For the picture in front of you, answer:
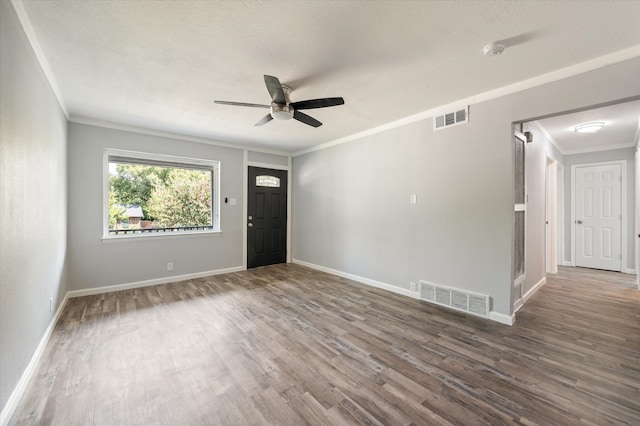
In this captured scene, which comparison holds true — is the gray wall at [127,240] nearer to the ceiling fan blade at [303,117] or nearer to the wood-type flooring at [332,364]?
the wood-type flooring at [332,364]

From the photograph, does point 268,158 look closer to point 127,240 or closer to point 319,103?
point 127,240

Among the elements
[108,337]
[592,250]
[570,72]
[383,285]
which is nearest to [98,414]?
[108,337]

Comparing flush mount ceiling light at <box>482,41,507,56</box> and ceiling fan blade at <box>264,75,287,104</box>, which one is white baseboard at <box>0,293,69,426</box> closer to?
ceiling fan blade at <box>264,75,287,104</box>

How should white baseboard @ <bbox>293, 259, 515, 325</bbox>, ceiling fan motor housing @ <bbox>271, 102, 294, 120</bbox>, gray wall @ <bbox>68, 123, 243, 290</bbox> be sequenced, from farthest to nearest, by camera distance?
gray wall @ <bbox>68, 123, 243, 290</bbox> < white baseboard @ <bbox>293, 259, 515, 325</bbox> < ceiling fan motor housing @ <bbox>271, 102, 294, 120</bbox>

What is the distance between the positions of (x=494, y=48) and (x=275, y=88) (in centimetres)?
180

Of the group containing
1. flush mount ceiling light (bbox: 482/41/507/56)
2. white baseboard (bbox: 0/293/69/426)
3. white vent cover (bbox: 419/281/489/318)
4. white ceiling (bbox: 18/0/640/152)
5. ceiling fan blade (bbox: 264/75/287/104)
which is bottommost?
white baseboard (bbox: 0/293/69/426)

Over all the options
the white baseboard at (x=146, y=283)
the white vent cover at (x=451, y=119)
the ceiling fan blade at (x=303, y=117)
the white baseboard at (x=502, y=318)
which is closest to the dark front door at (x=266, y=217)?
the white baseboard at (x=146, y=283)

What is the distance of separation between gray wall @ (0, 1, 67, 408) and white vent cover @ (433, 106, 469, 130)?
385cm

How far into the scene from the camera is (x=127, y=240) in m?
4.07

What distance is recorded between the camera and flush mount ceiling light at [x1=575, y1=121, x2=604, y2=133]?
12.3 feet

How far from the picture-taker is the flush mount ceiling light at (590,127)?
12.3ft

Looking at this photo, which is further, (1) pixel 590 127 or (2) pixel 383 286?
(2) pixel 383 286


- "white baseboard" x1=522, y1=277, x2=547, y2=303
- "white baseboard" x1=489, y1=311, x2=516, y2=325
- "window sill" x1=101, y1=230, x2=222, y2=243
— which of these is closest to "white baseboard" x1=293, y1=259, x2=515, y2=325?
"white baseboard" x1=489, y1=311, x2=516, y2=325

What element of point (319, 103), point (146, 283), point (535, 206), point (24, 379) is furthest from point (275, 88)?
point (535, 206)
